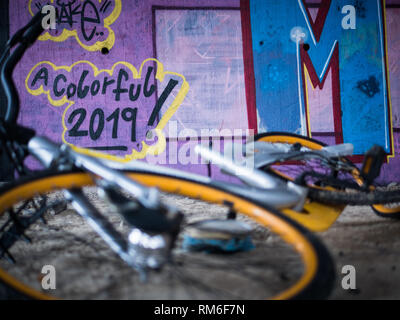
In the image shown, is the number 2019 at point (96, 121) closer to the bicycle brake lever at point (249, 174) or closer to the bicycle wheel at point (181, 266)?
the bicycle wheel at point (181, 266)

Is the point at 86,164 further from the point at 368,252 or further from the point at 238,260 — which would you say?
the point at 368,252

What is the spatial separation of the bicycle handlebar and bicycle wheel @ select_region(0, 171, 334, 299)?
0.44 metres

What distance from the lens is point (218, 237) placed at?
1448 mm

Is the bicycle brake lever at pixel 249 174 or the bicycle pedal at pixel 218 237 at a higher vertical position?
the bicycle brake lever at pixel 249 174

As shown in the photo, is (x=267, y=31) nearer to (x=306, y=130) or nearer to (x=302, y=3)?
(x=302, y=3)

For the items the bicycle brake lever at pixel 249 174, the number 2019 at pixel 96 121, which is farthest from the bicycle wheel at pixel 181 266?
the number 2019 at pixel 96 121

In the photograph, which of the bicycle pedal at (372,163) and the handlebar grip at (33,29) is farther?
the bicycle pedal at (372,163)

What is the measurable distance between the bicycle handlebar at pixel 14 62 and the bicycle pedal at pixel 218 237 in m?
1.02

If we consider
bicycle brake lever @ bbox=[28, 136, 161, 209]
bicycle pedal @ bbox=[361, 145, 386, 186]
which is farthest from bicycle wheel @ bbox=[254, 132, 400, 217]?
bicycle brake lever @ bbox=[28, 136, 161, 209]

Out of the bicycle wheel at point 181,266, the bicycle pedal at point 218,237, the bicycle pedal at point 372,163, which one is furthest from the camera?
the bicycle pedal at point 372,163

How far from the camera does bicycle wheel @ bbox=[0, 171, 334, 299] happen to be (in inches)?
35.7

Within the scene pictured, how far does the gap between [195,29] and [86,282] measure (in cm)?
333

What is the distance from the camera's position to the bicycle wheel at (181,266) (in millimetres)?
907

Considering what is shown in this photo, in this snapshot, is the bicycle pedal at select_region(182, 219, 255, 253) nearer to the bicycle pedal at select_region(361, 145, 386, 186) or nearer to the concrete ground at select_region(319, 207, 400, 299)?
the concrete ground at select_region(319, 207, 400, 299)
